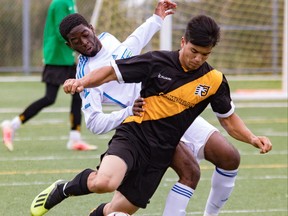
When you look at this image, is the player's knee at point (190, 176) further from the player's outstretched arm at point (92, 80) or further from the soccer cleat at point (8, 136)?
the soccer cleat at point (8, 136)

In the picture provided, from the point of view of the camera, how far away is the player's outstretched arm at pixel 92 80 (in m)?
5.46

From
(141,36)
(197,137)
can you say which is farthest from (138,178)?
(141,36)

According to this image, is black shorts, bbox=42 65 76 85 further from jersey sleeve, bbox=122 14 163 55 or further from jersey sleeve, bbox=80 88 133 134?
jersey sleeve, bbox=80 88 133 134

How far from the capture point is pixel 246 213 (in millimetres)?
7145

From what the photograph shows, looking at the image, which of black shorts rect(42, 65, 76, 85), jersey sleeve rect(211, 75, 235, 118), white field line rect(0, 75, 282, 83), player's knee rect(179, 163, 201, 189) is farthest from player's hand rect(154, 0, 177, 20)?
white field line rect(0, 75, 282, 83)

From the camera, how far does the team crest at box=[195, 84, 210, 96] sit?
5.88 metres

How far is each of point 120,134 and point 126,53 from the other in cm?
81

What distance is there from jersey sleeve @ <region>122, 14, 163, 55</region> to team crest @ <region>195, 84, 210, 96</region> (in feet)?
3.00

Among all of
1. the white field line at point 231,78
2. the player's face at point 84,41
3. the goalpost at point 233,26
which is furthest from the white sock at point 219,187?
the white field line at point 231,78

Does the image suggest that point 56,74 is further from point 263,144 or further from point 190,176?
point 263,144

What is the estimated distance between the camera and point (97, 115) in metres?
6.14

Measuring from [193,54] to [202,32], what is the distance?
15 cm

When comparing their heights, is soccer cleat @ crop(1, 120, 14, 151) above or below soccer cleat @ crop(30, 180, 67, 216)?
below

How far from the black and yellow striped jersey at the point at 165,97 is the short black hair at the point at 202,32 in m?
0.24
